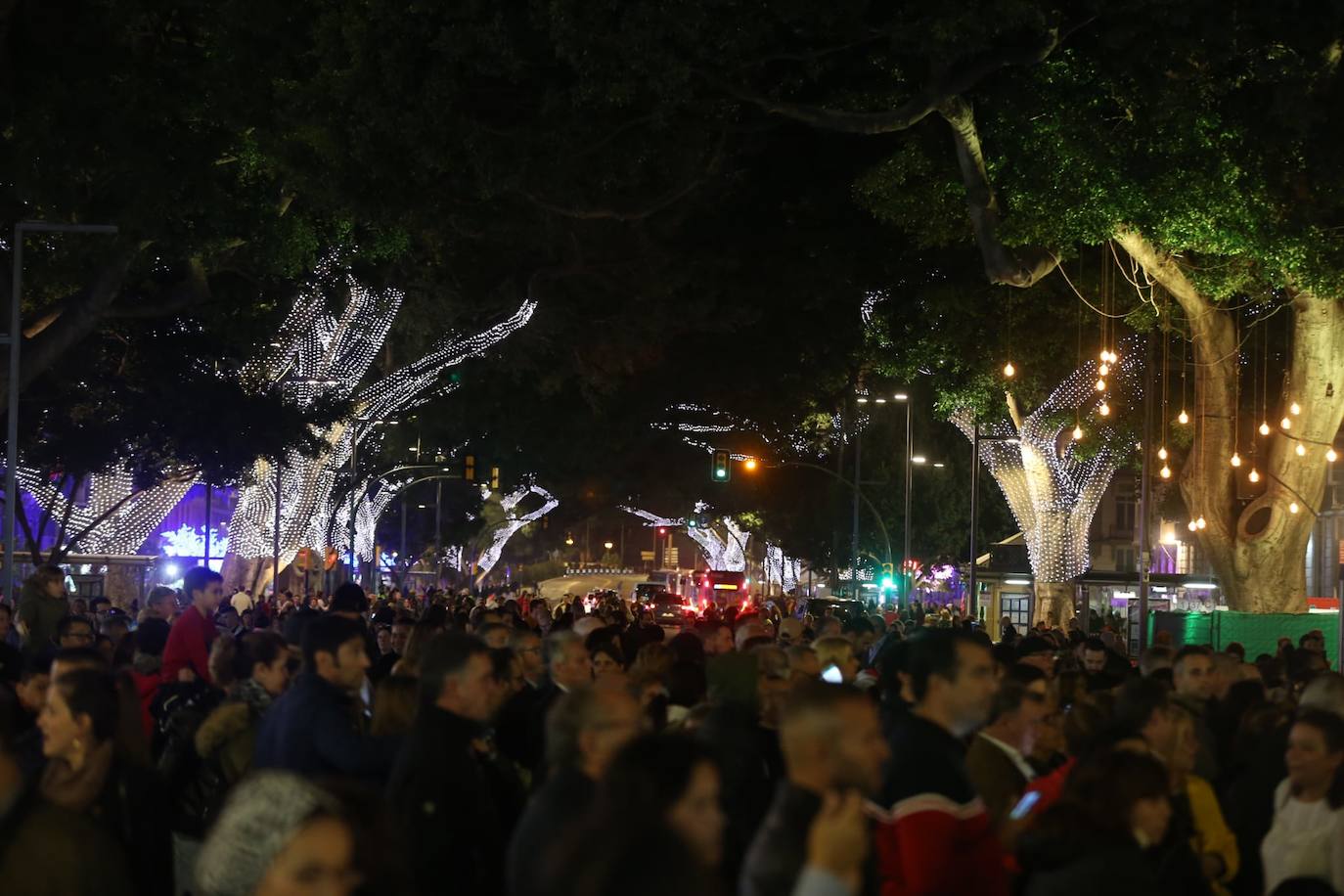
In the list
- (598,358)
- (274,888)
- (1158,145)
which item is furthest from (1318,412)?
(274,888)

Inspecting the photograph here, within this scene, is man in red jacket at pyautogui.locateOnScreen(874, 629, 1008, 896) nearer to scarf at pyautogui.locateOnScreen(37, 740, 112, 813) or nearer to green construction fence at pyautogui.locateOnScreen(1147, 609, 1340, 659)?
scarf at pyautogui.locateOnScreen(37, 740, 112, 813)

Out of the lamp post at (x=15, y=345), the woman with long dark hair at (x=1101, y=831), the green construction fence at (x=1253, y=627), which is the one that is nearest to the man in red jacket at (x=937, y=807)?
the woman with long dark hair at (x=1101, y=831)

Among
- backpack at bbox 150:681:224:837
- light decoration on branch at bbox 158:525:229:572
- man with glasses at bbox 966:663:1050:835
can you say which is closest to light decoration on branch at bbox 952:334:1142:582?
backpack at bbox 150:681:224:837

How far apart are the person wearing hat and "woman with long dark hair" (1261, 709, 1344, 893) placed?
418cm

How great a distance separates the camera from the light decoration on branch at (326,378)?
37281 millimetres

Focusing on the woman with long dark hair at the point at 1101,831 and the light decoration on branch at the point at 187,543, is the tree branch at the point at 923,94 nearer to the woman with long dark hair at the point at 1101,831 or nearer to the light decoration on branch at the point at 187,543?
the woman with long dark hair at the point at 1101,831

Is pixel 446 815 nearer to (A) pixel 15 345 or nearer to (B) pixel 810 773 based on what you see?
(B) pixel 810 773

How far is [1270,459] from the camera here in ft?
92.3

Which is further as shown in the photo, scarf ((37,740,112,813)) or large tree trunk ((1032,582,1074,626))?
large tree trunk ((1032,582,1074,626))

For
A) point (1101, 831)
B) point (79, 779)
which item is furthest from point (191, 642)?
point (1101, 831)

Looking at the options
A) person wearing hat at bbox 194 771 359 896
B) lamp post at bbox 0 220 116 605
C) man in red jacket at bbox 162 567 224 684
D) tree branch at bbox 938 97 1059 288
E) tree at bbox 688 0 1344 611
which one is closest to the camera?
person wearing hat at bbox 194 771 359 896

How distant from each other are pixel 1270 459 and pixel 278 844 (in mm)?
25996

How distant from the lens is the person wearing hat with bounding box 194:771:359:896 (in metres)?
3.98

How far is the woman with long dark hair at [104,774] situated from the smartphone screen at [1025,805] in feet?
9.63
